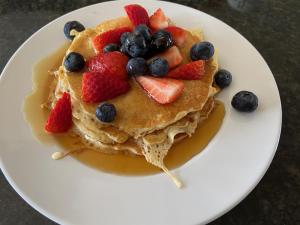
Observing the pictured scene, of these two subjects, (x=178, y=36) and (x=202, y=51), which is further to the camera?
(x=178, y=36)

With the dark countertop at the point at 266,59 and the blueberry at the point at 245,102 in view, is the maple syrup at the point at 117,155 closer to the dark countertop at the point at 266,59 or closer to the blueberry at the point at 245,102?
the blueberry at the point at 245,102

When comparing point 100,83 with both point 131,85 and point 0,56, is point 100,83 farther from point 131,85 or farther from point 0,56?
point 0,56

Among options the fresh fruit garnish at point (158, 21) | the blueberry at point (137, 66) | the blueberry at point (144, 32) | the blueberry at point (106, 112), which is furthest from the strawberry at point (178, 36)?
the blueberry at point (106, 112)

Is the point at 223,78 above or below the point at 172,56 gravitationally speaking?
below

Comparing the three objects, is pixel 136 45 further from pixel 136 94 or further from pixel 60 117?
pixel 60 117

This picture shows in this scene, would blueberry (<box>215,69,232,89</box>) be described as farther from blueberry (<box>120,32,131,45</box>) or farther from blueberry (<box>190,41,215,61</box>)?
blueberry (<box>120,32,131,45</box>)

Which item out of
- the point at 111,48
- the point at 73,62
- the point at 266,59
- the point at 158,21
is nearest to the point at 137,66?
the point at 111,48

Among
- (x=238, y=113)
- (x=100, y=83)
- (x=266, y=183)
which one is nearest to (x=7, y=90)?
(x=100, y=83)
